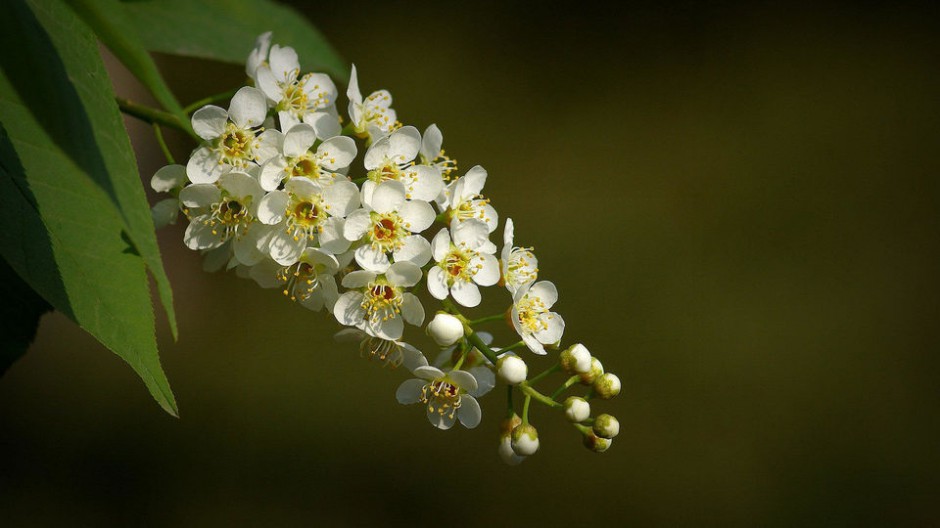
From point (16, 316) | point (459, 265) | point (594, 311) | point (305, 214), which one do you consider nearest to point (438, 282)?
point (459, 265)

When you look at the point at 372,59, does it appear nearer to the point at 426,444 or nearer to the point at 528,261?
the point at 426,444

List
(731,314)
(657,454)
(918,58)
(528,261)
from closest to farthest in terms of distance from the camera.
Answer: (528,261) → (657,454) → (731,314) → (918,58)

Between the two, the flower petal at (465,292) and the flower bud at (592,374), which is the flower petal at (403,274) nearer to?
the flower petal at (465,292)

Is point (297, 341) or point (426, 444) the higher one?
point (297, 341)

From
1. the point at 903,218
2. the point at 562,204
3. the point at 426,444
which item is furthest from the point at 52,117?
the point at 903,218

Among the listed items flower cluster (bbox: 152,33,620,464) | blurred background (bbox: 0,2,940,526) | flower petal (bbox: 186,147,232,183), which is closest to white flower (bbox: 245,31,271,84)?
flower cluster (bbox: 152,33,620,464)

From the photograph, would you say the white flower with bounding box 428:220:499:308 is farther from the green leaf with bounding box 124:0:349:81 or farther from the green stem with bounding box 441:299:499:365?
the green leaf with bounding box 124:0:349:81

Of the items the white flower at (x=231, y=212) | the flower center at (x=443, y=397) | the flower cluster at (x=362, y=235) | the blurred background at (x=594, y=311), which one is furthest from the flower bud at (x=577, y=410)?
the blurred background at (x=594, y=311)

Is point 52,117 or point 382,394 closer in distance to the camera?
point 52,117
